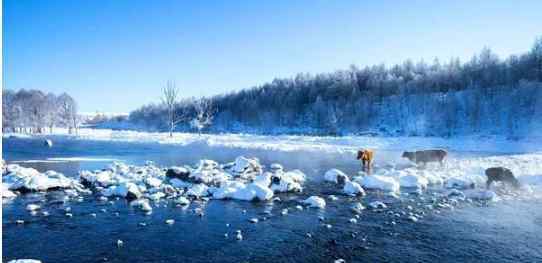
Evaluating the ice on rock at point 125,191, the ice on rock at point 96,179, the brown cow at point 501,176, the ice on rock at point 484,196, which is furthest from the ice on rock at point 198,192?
the brown cow at point 501,176

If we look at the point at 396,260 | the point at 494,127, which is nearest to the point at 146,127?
the point at 494,127

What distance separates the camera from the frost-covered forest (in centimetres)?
6762

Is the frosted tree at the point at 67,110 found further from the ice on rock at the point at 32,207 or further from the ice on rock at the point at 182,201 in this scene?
the ice on rock at the point at 182,201

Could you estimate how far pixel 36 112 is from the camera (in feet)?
285

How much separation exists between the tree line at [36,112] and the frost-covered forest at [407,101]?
31.9 meters

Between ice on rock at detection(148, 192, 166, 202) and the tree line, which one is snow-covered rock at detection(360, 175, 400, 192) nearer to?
ice on rock at detection(148, 192, 166, 202)

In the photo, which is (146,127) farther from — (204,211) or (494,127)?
(204,211)

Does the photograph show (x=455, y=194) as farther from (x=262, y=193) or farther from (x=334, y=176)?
(x=262, y=193)

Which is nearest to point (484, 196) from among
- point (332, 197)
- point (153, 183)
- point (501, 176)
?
point (501, 176)

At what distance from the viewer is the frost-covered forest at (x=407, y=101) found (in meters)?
67.6

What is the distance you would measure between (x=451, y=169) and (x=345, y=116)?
63.3m

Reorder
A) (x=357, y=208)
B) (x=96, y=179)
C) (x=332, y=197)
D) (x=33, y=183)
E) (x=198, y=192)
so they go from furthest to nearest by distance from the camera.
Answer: (x=96, y=179) < (x=33, y=183) < (x=198, y=192) < (x=332, y=197) < (x=357, y=208)

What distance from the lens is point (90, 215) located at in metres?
12.0

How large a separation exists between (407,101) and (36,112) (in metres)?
82.3
